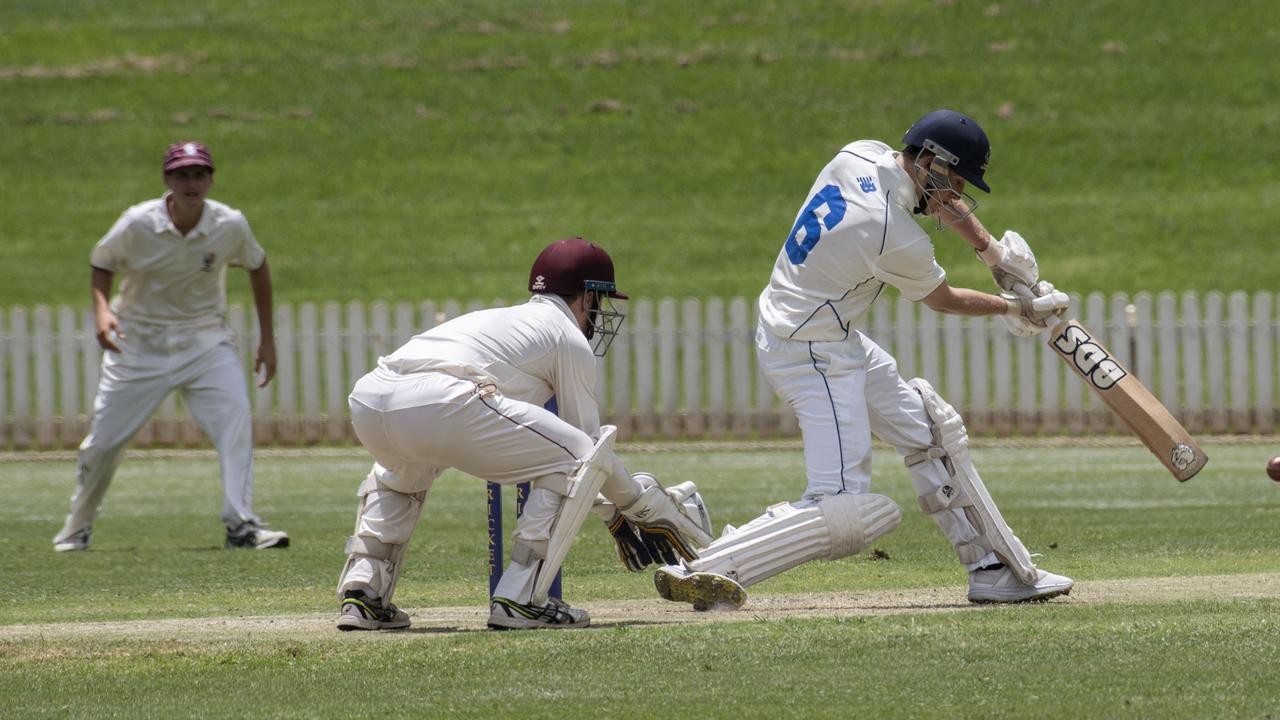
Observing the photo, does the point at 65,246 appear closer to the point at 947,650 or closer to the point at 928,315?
the point at 928,315

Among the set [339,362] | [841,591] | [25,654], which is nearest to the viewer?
[25,654]

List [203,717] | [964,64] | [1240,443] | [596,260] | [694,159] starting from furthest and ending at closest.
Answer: [964,64], [694,159], [1240,443], [596,260], [203,717]

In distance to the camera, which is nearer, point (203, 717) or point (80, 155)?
point (203, 717)

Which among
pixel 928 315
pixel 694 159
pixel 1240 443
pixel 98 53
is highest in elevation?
pixel 98 53

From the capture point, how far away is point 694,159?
3045 cm

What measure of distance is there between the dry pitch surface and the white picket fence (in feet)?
33.6

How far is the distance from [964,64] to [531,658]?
1100 inches

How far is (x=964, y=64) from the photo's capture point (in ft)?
107

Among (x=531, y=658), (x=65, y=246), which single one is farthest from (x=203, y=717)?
(x=65, y=246)

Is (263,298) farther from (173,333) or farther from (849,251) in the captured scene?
(849,251)

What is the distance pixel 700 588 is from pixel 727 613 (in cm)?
14

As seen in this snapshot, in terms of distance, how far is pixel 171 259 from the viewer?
10.6 meters

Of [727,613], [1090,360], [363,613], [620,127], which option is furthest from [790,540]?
[620,127]

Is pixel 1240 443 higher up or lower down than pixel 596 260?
lower down
